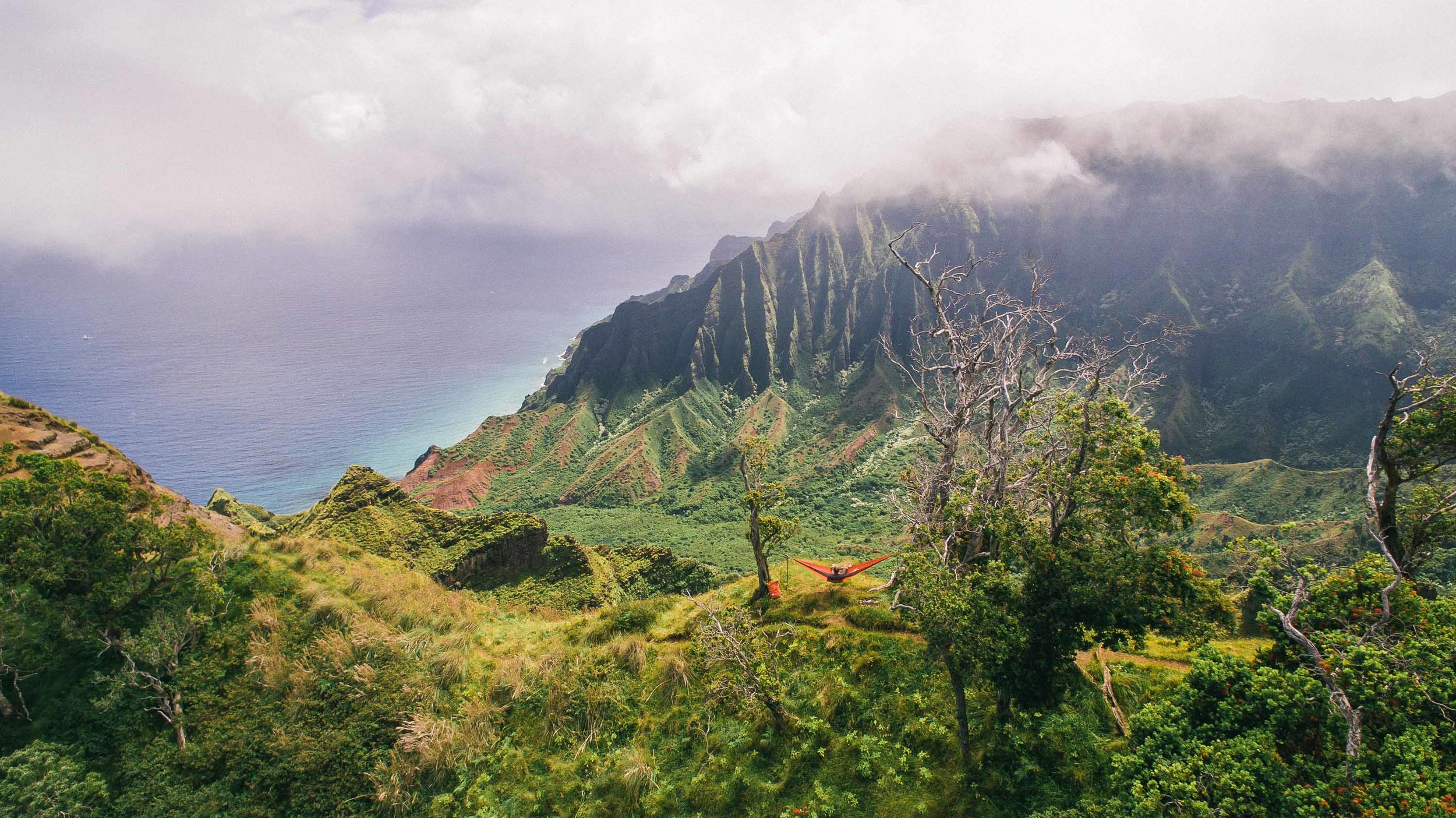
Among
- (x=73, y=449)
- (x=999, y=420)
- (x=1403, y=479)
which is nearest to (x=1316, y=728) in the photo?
(x=1403, y=479)

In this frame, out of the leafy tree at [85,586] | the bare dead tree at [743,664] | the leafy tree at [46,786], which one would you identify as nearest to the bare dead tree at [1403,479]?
the bare dead tree at [743,664]

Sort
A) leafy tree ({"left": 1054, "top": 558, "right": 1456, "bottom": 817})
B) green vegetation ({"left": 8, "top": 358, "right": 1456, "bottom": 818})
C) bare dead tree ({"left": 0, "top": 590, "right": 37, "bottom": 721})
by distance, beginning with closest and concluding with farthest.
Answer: leafy tree ({"left": 1054, "top": 558, "right": 1456, "bottom": 817}) → green vegetation ({"left": 8, "top": 358, "right": 1456, "bottom": 818}) → bare dead tree ({"left": 0, "top": 590, "right": 37, "bottom": 721})

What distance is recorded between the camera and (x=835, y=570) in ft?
85.4

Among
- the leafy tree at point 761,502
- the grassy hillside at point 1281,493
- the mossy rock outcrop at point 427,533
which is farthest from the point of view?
the grassy hillside at point 1281,493

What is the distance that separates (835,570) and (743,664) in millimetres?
9427

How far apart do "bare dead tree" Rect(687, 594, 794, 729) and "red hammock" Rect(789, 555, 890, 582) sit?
20.4 ft

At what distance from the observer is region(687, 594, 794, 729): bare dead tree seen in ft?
59.3

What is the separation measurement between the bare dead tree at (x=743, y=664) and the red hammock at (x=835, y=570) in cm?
621

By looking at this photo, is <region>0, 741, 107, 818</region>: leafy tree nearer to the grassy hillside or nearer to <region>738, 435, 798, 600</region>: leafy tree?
<region>738, 435, 798, 600</region>: leafy tree

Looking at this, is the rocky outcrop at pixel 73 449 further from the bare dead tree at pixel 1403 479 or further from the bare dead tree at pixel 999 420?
the bare dead tree at pixel 1403 479

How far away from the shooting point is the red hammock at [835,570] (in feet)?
84.9

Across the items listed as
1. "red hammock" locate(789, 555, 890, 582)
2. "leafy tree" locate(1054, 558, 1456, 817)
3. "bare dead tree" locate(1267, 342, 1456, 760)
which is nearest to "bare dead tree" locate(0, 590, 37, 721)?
"red hammock" locate(789, 555, 890, 582)

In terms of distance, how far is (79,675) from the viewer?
64.4 ft

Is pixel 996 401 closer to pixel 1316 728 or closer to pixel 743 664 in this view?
pixel 1316 728
